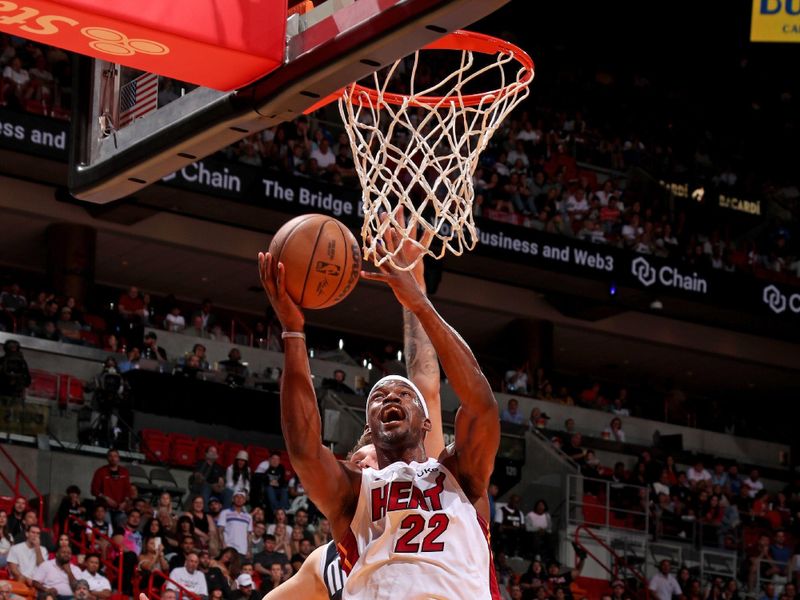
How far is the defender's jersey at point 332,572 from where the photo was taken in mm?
4797

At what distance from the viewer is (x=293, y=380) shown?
388 centimetres

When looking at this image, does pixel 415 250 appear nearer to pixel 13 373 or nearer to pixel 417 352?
pixel 417 352

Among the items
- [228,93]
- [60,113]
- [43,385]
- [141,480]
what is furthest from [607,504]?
[228,93]

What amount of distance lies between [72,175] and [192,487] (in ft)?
29.1

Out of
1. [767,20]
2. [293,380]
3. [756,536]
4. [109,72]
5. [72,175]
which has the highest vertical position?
[767,20]

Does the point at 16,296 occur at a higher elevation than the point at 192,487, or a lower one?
higher

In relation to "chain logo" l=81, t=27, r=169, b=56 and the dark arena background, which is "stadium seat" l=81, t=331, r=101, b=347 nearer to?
the dark arena background

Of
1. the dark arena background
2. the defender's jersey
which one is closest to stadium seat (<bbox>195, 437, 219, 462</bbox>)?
the dark arena background

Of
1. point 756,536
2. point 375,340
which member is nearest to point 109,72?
point 756,536

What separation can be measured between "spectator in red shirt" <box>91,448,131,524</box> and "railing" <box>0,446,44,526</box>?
0.50 metres

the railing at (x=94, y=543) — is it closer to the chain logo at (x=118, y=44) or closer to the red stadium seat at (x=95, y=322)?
the red stadium seat at (x=95, y=322)

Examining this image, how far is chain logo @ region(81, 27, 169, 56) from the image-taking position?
3.85 meters

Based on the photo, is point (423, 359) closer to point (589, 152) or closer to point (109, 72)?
point (109, 72)

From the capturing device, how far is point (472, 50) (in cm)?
532
